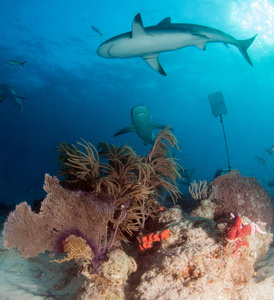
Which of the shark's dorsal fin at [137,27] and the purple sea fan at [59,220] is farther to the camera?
the shark's dorsal fin at [137,27]

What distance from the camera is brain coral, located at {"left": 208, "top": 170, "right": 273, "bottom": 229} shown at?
5.13m

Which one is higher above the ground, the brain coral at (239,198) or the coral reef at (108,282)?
the brain coral at (239,198)

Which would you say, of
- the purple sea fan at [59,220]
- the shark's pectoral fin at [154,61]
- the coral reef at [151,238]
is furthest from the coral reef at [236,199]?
the shark's pectoral fin at [154,61]

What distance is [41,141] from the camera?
8062cm

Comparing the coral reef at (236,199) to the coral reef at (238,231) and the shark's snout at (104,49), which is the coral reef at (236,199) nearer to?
the coral reef at (238,231)

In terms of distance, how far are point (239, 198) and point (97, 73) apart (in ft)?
127

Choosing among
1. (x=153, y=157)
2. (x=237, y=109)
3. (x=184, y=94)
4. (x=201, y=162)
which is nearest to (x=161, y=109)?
(x=184, y=94)

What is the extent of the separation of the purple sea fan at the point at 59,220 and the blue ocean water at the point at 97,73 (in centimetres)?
143

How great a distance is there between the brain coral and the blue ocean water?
171 inches

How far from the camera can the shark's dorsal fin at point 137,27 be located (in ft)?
16.4

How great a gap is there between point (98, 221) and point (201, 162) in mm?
170723

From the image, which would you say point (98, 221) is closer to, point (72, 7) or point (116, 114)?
point (72, 7)

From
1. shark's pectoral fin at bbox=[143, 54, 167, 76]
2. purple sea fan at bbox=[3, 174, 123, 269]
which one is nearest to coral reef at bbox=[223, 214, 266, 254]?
purple sea fan at bbox=[3, 174, 123, 269]

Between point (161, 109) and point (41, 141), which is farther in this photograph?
point (41, 141)
